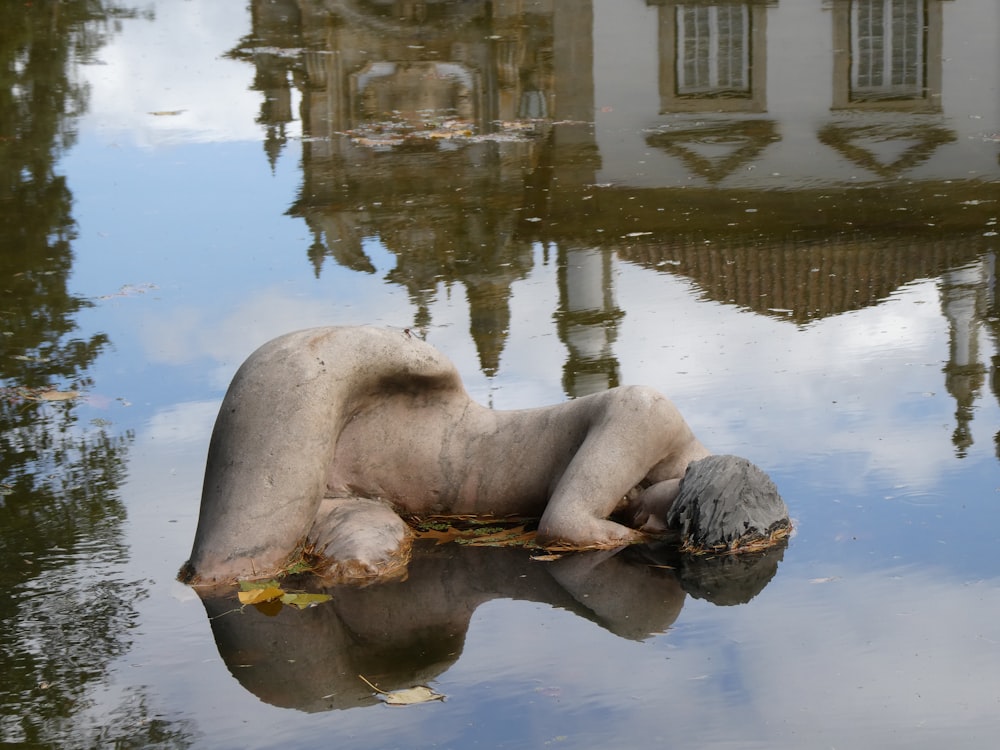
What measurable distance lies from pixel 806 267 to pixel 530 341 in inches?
102

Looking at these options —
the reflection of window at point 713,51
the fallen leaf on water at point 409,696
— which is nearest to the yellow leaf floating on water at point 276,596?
the fallen leaf on water at point 409,696

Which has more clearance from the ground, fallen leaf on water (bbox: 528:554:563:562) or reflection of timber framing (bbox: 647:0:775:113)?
reflection of timber framing (bbox: 647:0:775:113)

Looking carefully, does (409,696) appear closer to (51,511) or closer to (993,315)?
(51,511)

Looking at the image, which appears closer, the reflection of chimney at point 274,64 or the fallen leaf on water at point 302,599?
the fallen leaf on water at point 302,599

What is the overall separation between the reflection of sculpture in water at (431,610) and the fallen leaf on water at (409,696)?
0.17 feet

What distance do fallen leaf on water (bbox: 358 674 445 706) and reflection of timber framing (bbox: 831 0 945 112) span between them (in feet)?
51.8

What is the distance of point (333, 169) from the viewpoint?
644 inches

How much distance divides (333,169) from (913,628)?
36.1 feet

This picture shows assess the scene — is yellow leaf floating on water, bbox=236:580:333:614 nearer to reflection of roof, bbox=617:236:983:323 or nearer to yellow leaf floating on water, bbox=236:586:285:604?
yellow leaf floating on water, bbox=236:586:285:604

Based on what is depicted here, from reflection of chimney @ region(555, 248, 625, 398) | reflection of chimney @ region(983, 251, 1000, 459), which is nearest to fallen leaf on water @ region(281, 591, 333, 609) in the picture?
reflection of chimney @ region(555, 248, 625, 398)

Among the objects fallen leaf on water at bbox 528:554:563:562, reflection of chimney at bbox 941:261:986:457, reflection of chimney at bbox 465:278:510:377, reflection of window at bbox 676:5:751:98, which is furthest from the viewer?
reflection of window at bbox 676:5:751:98

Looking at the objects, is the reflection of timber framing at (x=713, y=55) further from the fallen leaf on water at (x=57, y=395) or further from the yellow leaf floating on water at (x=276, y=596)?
the yellow leaf floating on water at (x=276, y=596)

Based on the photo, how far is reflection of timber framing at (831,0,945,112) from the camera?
850 inches

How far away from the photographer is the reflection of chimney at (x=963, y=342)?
898 cm
